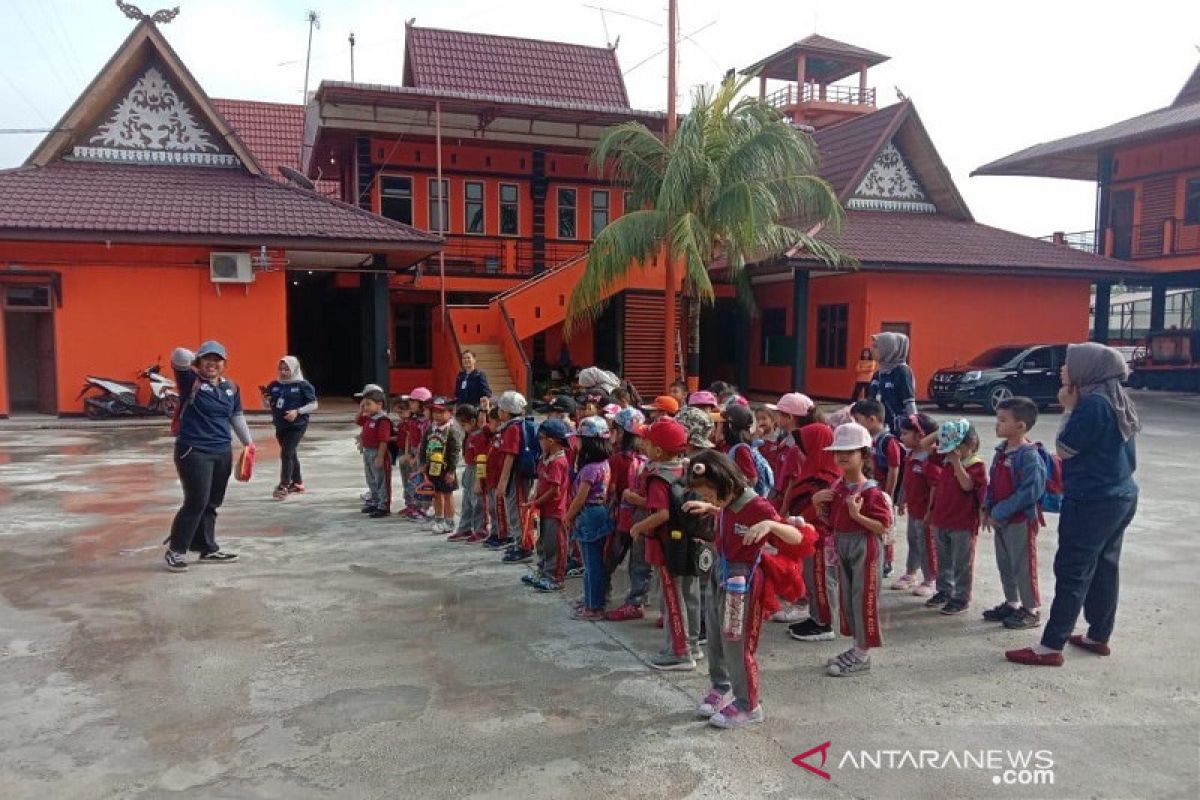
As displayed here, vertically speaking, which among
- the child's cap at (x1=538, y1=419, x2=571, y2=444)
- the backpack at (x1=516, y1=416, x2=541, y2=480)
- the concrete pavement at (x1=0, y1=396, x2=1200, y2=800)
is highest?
the child's cap at (x1=538, y1=419, x2=571, y2=444)

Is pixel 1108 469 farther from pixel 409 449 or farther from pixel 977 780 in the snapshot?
pixel 409 449

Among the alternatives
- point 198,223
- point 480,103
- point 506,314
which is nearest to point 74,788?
point 198,223

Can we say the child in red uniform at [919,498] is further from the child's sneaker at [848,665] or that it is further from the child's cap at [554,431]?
the child's cap at [554,431]

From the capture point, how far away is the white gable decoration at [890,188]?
22.0 m

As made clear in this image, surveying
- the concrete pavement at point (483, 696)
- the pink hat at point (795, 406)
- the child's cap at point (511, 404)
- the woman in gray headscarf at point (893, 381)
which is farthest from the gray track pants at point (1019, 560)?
the child's cap at point (511, 404)

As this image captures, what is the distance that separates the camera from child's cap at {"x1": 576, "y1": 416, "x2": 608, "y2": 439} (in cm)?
549

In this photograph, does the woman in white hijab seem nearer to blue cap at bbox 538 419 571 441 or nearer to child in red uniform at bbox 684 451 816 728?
blue cap at bbox 538 419 571 441

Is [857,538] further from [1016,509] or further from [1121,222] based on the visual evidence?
[1121,222]

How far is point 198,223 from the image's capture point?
1652cm

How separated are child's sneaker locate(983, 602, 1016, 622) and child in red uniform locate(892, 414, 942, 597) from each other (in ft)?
1.58

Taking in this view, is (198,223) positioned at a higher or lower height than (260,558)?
higher

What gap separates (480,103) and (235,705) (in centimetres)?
1834

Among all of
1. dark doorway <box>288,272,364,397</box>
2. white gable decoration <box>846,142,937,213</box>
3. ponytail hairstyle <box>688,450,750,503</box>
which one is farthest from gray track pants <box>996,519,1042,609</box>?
dark doorway <box>288,272,364,397</box>

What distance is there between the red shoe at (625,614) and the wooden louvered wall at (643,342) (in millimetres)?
15247
